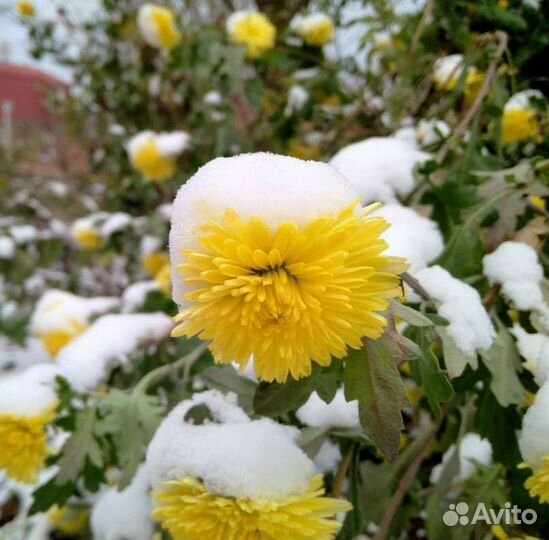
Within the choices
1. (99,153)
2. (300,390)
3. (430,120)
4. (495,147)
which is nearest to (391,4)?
(430,120)

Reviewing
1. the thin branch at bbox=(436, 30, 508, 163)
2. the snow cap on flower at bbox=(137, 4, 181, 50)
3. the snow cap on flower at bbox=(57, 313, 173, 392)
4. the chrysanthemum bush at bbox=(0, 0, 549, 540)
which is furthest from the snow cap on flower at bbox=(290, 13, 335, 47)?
the snow cap on flower at bbox=(57, 313, 173, 392)

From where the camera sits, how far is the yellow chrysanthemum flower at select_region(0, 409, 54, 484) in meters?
0.88

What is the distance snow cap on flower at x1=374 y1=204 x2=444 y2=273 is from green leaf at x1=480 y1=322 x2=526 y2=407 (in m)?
0.14

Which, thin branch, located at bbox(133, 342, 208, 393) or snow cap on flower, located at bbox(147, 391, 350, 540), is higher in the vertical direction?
thin branch, located at bbox(133, 342, 208, 393)

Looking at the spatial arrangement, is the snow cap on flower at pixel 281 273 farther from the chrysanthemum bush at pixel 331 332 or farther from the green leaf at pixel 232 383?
the green leaf at pixel 232 383

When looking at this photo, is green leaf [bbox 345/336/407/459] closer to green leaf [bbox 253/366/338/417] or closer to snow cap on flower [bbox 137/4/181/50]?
green leaf [bbox 253/366/338/417]

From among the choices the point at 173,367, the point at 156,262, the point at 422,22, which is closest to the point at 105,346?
the point at 173,367

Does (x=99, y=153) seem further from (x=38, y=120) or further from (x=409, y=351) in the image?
(x=409, y=351)

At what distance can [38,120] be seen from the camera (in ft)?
21.2

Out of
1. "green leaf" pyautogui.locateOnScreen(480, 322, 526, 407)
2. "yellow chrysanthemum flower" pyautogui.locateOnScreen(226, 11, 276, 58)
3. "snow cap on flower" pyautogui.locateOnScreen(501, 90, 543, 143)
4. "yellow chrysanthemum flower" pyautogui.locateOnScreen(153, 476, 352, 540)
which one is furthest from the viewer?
"yellow chrysanthemum flower" pyautogui.locateOnScreen(226, 11, 276, 58)

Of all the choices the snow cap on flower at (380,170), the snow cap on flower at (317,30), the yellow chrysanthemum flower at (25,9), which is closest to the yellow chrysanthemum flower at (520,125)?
the snow cap on flower at (380,170)

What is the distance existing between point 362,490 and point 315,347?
58 cm

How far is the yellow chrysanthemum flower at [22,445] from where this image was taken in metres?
0.88

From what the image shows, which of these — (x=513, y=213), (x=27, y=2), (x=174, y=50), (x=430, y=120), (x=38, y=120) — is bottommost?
(x=513, y=213)
